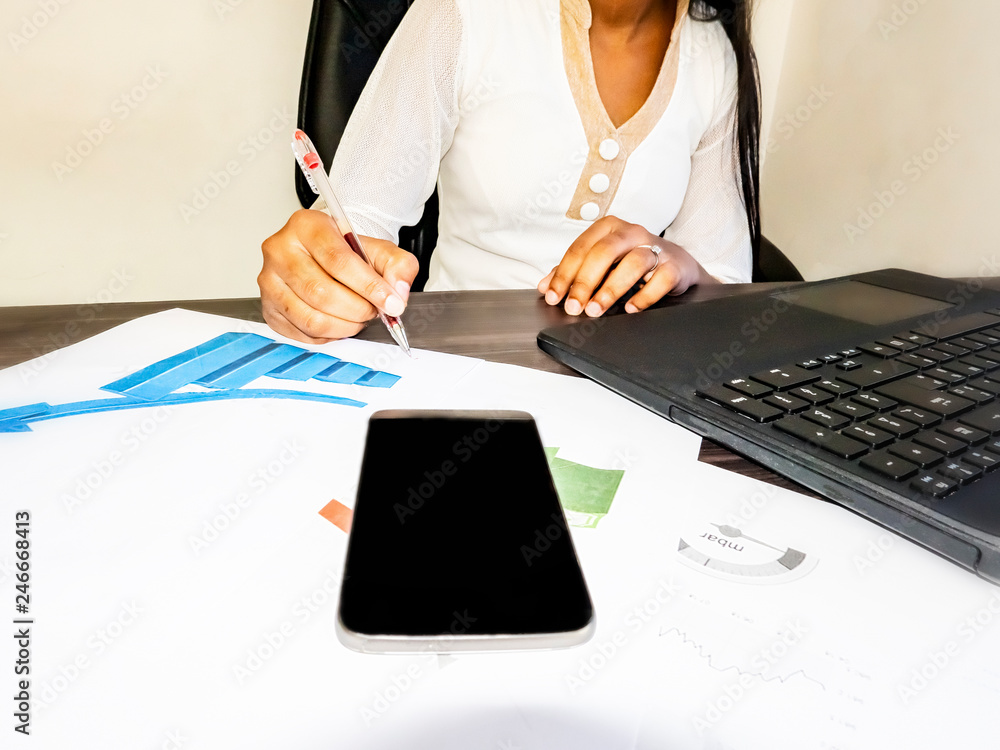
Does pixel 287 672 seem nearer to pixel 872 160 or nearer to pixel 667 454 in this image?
pixel 667 454

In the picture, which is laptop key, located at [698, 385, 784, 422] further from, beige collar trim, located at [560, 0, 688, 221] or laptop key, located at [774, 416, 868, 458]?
beige collar trim, located at [560, 0, 688, 221]

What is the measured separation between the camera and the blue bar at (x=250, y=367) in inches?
15.9

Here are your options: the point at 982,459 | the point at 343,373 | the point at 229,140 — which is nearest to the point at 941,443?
the point at 982,459

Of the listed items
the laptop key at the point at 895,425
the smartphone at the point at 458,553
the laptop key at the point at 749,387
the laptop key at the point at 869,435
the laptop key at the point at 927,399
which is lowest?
the smartphone at the point at 458,553

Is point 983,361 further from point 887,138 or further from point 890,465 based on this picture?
point 887,138

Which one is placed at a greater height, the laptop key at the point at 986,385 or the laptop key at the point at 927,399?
the laptop key at the point at 986,385

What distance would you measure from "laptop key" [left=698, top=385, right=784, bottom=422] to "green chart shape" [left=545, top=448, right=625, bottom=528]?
70 millimetres

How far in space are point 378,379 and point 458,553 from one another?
0.64 ft

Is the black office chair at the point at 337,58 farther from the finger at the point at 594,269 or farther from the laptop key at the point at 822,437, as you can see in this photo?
the laptop key at the point at 822,437

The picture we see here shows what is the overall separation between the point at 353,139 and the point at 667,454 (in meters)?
0.55

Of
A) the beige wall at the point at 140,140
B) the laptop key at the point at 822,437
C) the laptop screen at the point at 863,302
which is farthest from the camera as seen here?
the beige wall at the point at 140,140

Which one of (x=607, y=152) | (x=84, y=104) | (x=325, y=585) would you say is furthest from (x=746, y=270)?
(x=84, y=104)

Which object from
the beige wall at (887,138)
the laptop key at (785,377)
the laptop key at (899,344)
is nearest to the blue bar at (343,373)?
the laptop key at (785,377)

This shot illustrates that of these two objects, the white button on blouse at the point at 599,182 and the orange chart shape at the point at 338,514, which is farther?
the white button on blouse at the point at 599,182
